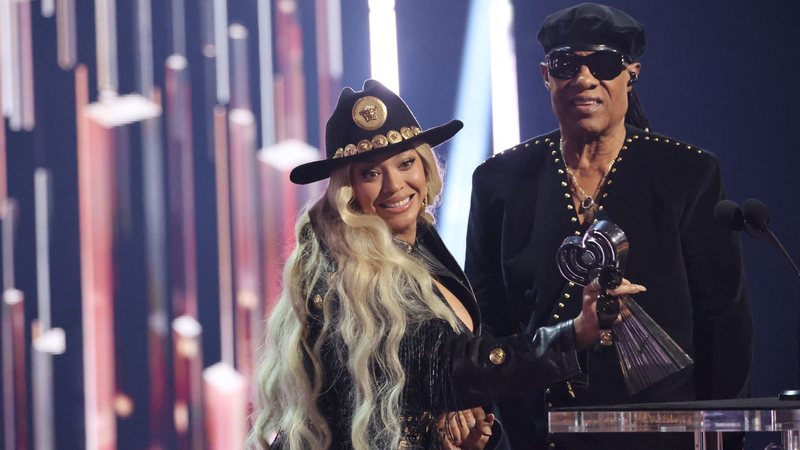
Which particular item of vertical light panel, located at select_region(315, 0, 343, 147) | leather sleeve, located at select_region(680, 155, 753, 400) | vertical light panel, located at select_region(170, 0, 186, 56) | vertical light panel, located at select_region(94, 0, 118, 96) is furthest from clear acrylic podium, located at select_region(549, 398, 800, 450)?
vertical light panel, located at select_region(94, 0, 118, 96)

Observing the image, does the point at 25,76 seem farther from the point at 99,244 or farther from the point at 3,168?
the point at 99,244

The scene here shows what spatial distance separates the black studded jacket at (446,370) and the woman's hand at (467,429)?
6 centimetres

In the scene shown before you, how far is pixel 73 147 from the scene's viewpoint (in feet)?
15.2

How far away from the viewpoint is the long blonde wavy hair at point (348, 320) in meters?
2.54

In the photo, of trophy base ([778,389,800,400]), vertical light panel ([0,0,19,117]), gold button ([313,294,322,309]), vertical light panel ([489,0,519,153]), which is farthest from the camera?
vertical light panel ([0,0,19,117])

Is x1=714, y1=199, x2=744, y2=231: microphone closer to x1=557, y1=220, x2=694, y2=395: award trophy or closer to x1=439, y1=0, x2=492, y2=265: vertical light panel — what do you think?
x1=557, y1=220, x2=694, y2=395: award trophy

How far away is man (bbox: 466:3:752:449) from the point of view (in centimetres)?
299

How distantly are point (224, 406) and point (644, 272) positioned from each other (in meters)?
2.13

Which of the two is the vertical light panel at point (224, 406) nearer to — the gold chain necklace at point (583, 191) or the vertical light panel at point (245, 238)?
the vertical light panel at point (245, 238)

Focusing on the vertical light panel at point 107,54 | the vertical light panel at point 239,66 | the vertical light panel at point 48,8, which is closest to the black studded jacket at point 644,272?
the vertical light panel at point 239,66

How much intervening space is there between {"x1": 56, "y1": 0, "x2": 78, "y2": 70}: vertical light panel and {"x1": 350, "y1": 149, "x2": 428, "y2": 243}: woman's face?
7.69ft

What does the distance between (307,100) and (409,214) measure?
1829 millimetres

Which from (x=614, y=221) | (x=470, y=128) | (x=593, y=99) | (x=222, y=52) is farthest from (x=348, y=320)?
(x=222, y=52)

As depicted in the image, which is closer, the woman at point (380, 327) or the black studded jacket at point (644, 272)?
the woman at point (380, 327)
